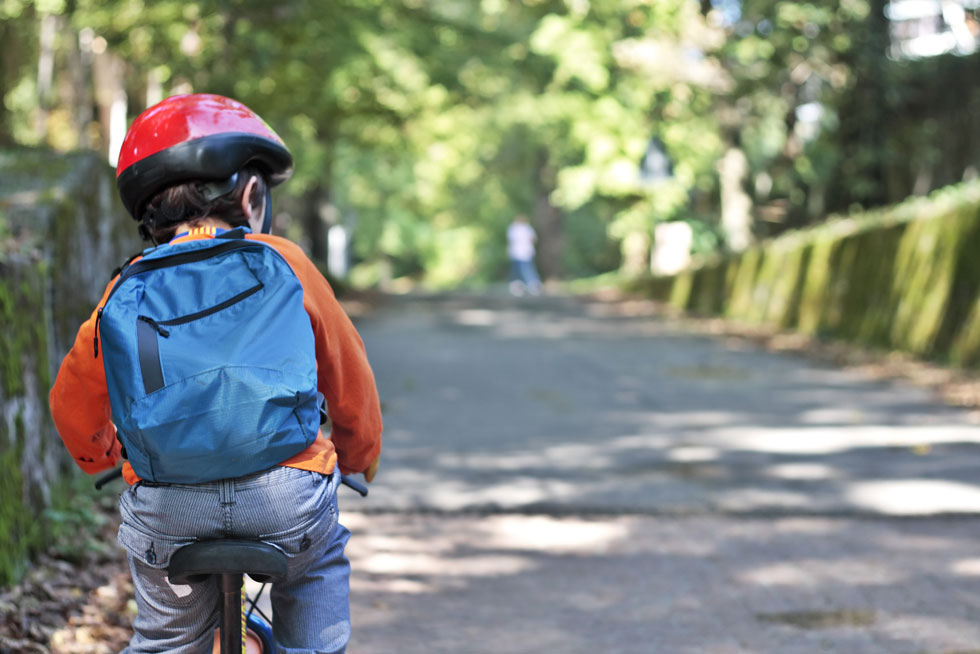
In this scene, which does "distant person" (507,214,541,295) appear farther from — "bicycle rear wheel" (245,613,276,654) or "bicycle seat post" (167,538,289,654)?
"bicycle seat post" (167,538,289,654)

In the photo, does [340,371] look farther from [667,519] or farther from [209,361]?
[667,519]

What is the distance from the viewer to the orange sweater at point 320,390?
259 centimetres

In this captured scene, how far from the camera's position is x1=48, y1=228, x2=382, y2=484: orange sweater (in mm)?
2588

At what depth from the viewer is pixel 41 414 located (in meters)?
5.51

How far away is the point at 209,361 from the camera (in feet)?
7.89

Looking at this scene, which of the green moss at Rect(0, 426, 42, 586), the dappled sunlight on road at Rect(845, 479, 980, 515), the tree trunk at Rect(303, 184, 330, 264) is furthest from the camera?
the tree trunk at Rect(303, 184, 330, 264)

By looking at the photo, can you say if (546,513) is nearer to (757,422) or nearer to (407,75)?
(757,422)

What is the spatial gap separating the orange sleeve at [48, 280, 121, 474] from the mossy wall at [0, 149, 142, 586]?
6.91 feet

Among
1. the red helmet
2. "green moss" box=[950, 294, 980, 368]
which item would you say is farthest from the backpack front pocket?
"green moss" box=[950, 294, 980, 368]

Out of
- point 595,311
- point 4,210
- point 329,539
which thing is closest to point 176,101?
point 329,539

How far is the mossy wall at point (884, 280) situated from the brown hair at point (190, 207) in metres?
10.8

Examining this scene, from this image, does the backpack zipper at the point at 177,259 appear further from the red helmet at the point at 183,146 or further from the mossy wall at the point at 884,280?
the mossy wall at the point at 884,280

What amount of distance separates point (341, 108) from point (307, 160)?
4.53ft

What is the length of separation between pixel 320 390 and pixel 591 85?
931 inches
